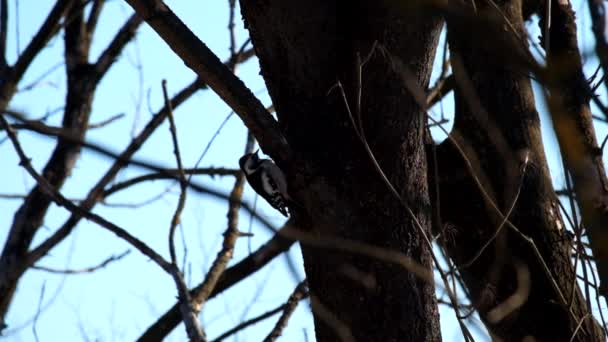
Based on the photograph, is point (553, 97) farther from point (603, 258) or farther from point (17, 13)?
point (17, 13)

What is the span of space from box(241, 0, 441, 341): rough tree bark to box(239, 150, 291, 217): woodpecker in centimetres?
145

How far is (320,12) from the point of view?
11.1ft

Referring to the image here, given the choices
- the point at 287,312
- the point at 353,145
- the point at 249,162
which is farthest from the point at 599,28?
the point at 249,162

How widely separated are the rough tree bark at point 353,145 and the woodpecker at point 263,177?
1.45 m

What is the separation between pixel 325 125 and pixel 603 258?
2.37m

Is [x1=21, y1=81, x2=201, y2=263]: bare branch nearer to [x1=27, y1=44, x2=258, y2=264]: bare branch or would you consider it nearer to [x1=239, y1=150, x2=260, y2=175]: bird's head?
[x1=27, y1=44, x2=258, y2=264]: bare branch

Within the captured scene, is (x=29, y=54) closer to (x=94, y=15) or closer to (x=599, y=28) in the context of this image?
(x=94, y=15)

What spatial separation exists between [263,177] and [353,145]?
2.07 metres

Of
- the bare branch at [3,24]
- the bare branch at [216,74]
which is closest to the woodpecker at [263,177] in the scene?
the bare branch at [216,74]

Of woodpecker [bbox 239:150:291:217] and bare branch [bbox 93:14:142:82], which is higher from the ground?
bare branch [bbox 93:14:142:82]

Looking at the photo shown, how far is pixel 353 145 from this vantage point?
10.7ft

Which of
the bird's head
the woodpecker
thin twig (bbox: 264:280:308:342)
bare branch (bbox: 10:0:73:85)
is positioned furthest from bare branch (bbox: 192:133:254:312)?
bare branch (bbox: 10:0:73:85)

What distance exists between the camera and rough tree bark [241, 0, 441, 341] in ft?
10.3

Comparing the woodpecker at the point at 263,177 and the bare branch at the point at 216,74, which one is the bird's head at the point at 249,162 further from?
the bare branch at the point at 216,74
